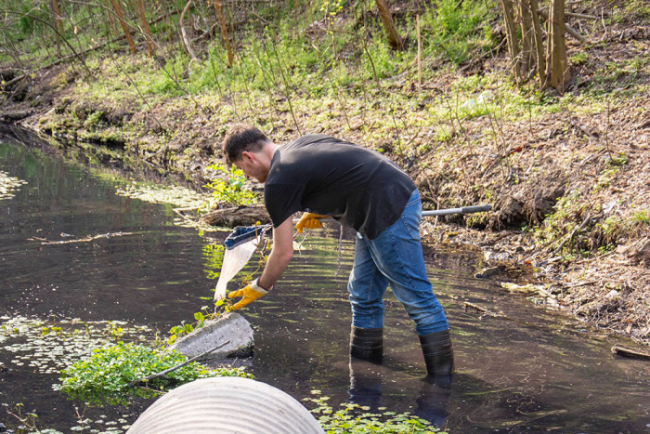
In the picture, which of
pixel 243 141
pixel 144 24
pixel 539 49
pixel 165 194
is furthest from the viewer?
pixel 144 24

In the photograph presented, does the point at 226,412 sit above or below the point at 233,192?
below

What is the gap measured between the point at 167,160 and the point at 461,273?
1060 cm

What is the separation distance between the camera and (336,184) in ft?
12.9

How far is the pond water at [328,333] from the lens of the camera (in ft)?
12.3

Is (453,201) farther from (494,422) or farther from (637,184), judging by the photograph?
(494,422)

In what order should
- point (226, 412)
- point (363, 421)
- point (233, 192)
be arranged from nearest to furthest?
point (226, 412), point (363, 421), point (233, 192)

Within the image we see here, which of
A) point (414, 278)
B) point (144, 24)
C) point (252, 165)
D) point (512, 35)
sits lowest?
point (414, 278)

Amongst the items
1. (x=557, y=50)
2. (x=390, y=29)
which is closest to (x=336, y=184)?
(x=557, y=50)

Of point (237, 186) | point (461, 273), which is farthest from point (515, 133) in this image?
point (237, 186)

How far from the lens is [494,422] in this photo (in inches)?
142

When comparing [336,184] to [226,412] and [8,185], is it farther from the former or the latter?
[8,185]

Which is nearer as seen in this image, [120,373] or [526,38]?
[120,373]

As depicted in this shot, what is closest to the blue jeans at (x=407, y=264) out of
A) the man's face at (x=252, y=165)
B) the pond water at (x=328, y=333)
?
the pond water at (x=328, y=333)

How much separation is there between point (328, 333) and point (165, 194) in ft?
23.7
